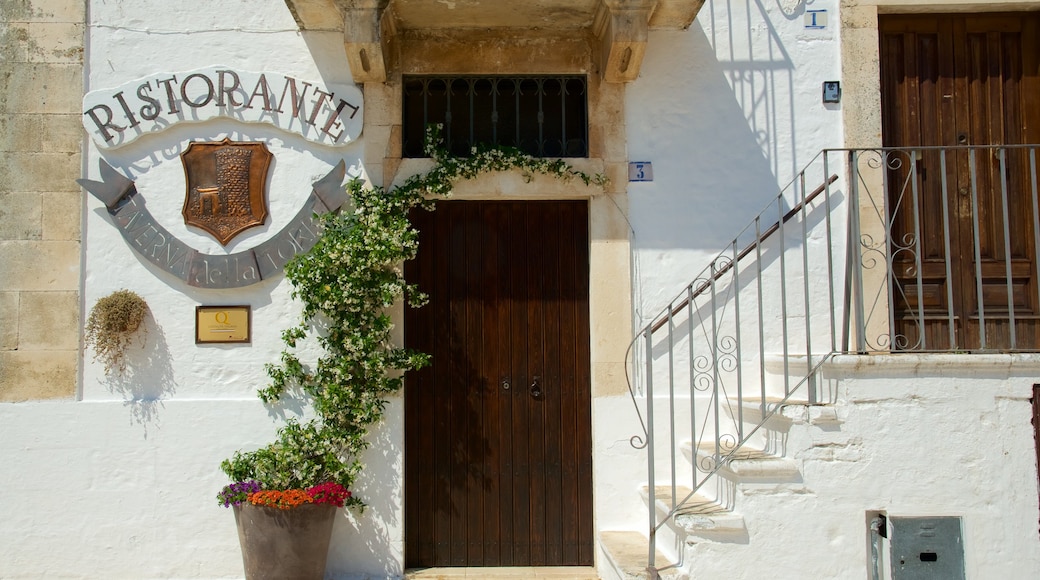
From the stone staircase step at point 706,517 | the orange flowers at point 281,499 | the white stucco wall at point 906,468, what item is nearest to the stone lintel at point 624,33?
the white stucco wall at point 906,468

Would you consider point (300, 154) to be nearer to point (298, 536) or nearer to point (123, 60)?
point (123, 60)

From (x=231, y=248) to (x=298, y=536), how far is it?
1797 millimetres

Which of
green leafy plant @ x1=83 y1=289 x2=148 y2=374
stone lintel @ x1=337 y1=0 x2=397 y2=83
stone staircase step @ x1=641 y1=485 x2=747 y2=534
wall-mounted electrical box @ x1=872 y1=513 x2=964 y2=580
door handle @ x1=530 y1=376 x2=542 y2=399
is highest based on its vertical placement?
stone lintel @ x1=337 y1=0 x2=397 y2=83

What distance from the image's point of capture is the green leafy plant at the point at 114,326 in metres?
5.06

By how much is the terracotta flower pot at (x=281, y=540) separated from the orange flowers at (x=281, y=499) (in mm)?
33

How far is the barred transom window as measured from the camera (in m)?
5.44

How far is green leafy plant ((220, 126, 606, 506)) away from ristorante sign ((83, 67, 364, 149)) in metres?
0.46

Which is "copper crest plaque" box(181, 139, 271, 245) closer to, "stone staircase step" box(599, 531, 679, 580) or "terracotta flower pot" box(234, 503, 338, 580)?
"terracotta flower pot" box(234, 503, 338, 580)

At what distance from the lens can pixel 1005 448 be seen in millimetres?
4328

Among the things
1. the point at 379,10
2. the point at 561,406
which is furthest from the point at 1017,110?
the point at 379,10

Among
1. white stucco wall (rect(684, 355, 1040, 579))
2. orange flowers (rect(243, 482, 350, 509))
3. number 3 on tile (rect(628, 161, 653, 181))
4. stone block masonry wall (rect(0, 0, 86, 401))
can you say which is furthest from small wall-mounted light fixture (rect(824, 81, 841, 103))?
stone block masonry wall (rect(0, 0, 86, 401))

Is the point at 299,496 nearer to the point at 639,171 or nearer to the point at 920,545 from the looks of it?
the point at 639,171

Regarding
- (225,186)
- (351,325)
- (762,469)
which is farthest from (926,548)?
(225,186)

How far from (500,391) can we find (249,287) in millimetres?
1676
